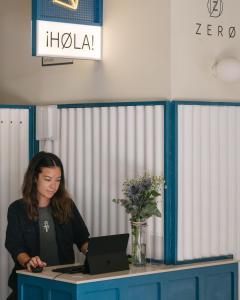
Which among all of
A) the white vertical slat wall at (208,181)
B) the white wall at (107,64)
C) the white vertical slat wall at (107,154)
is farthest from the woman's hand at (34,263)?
the white wall at (107,64)

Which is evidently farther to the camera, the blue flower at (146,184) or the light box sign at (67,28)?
the light box sign at (67,28)

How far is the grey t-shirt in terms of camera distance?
5.63 m

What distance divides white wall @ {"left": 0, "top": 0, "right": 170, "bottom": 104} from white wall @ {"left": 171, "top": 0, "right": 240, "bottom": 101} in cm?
7

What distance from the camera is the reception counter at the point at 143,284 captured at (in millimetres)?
5051

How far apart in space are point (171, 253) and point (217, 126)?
96 cm

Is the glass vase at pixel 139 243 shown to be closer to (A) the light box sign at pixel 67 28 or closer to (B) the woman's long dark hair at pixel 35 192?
(B) the woman's long dark hair at pixel 35 192

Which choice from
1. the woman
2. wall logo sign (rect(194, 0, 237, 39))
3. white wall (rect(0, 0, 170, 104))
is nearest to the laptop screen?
the woman

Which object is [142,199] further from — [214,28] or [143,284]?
[214,28]

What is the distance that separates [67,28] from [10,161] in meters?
1.23

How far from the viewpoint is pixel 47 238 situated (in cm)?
565

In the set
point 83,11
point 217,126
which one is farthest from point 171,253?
point 83,11

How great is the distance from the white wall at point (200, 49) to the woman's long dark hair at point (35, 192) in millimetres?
970

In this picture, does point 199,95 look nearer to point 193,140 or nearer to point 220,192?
point 193,140

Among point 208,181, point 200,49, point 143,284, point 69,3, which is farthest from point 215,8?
point 143,284
